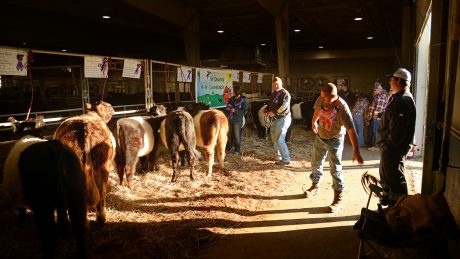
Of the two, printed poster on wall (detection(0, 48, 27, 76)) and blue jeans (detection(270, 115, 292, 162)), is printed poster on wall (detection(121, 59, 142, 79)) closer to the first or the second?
printed poster on wall (detection(0, 48, 27, 76))

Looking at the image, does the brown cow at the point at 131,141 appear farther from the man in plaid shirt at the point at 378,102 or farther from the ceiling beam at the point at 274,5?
the ceiling beam at the point at 274,5

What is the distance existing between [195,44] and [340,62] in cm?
1567

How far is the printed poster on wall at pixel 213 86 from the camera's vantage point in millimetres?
8266

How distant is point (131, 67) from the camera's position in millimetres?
6074

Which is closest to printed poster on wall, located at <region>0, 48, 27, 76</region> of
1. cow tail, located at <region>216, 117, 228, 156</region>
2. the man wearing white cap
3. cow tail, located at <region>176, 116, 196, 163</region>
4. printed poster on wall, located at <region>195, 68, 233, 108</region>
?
cow tail, located at <region>176, 116, 196, 163</region>

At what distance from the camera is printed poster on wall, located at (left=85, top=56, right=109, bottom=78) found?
16.8 ft

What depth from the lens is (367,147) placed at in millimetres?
9242

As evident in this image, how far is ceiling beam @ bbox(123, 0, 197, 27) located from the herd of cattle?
505 cm

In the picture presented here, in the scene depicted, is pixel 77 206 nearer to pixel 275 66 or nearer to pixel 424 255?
pixel 424 255

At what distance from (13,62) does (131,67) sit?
2.17 meters

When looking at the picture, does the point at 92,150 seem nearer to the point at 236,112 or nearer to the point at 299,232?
the point at 299,232

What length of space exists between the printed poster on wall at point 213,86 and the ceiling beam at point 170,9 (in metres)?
3.37

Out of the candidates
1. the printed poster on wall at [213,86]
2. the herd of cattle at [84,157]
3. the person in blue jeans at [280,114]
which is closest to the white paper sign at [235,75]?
the printed poster on wall at [213,86]

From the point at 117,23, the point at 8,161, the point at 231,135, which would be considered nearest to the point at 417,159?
the point at 231,135
